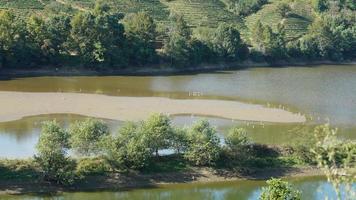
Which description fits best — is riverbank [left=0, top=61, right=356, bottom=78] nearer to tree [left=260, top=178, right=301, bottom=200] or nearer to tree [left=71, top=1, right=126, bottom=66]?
tree [left=71, top=1, right=126, bottom=66]

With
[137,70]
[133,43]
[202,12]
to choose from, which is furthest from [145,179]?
[202,12]

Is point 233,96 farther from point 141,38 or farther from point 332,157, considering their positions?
point 332,157

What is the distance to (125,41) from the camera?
3531 inches

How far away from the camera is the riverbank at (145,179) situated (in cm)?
3884

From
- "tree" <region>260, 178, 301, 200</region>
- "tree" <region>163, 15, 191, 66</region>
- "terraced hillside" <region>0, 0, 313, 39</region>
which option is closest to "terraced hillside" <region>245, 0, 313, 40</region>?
"terraced hillside" <region>0, 0, 313, 39</region>

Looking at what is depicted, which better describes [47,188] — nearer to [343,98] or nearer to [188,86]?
[188,86]

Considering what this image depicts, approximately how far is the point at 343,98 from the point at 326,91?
4.93 metres

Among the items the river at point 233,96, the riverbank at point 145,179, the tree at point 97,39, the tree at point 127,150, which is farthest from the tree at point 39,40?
the riverbank at point 145,179

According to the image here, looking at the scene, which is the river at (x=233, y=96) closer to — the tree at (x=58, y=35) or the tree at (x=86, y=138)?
the tree at (x=86, y=138)

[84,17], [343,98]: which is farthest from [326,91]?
[84,17]

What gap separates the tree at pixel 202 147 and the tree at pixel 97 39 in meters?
43.4

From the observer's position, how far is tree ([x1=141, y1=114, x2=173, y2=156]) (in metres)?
42.7

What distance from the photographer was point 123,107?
6388 cm

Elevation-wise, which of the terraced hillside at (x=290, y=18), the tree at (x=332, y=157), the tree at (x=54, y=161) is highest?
the tree at (x=332, y=157)
